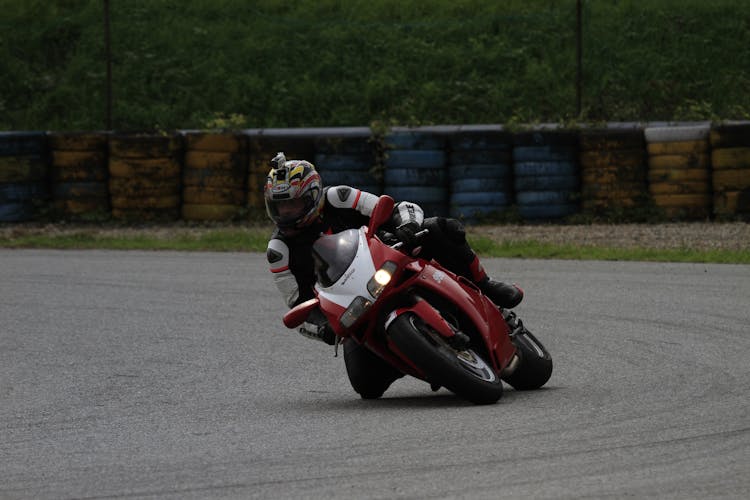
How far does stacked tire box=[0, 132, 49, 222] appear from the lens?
1958cm

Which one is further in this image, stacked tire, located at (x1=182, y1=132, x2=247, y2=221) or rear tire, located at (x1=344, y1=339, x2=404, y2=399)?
stacked tire, located at (x1=182, y1=132, x2=247, y2=221)

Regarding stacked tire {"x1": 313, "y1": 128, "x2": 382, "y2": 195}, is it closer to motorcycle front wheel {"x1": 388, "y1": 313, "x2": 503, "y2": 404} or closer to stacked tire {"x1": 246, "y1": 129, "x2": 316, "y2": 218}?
stacked tire {"x1": 246, "y1": 129, "x2": 316, "y2": 218}

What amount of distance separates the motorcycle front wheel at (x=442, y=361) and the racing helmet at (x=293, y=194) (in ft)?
2.87

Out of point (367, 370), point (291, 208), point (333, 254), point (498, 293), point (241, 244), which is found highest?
point (291, 208)

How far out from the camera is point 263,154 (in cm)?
1958

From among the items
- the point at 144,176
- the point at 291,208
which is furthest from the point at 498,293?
the point at 144,176

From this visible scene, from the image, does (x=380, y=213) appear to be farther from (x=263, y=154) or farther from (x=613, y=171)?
(x=263, y=154)

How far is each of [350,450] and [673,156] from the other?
13.3 meters

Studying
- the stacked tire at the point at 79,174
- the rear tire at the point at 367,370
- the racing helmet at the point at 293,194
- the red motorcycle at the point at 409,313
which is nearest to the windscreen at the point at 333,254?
the red motorcycle at the point at 409,313

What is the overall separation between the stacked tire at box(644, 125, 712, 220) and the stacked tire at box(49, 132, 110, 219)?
7.84m

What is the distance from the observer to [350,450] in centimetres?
571

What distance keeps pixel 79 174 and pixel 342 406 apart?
1334cm

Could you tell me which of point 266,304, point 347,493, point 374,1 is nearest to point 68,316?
point 266,304

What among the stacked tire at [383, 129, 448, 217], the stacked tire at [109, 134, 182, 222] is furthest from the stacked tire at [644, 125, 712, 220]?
the stacked tire at [109, 134, 182, 222]
